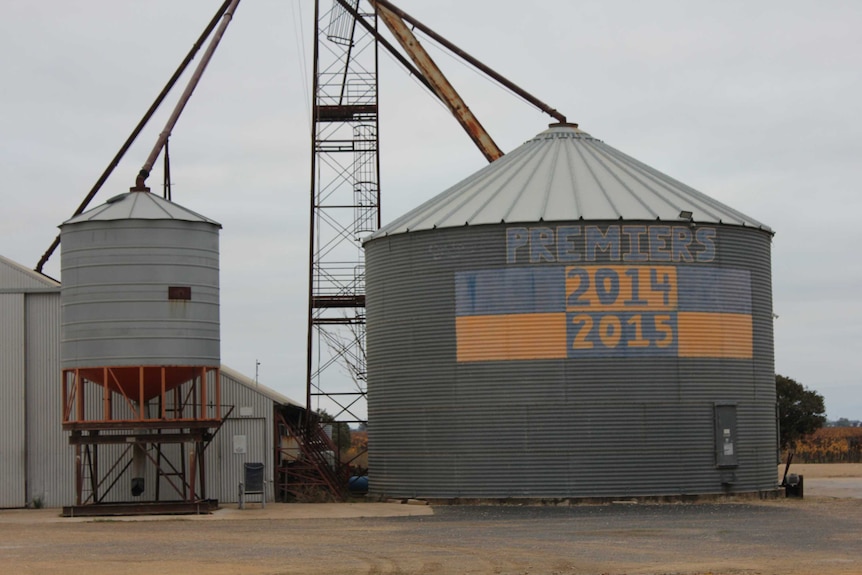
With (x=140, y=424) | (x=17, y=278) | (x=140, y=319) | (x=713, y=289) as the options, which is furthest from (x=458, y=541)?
(x=17, y=278)

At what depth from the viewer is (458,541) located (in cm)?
3016

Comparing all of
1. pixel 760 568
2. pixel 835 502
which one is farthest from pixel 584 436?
pixel 760 568

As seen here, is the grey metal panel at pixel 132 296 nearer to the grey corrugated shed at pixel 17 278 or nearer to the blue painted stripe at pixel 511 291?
the grey corrugated shed at pixel 17 278

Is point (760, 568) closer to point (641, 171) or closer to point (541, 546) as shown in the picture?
point (541, 546)

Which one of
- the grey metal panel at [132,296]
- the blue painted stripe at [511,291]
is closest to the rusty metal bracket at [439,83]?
the blue painted stripe at [511,291]

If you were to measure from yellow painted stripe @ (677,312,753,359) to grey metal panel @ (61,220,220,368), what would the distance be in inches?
562

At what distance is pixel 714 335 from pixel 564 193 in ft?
Result: 21.0

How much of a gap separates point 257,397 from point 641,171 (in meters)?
14.8

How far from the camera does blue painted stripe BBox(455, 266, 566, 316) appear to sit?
40406 millimetres

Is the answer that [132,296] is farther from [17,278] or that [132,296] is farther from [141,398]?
[17,278]

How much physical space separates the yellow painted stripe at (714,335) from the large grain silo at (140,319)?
14.1 metres

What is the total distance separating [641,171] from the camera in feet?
151

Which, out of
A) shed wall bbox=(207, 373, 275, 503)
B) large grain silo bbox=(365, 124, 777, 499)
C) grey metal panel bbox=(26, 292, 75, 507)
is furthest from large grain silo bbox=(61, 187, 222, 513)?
large grain silo bbox=(365, 124, 777, 499)

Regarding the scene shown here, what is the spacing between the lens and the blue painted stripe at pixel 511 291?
133 ft
